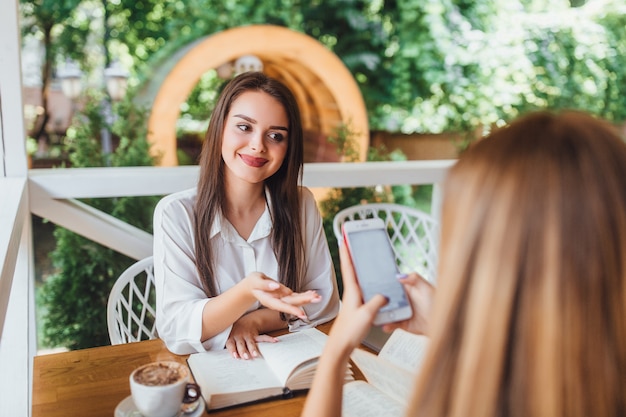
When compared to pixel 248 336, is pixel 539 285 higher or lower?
higher

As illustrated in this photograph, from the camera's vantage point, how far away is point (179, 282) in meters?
1.41

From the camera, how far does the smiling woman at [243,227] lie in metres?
1.40

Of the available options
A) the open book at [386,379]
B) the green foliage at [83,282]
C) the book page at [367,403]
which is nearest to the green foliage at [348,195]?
the green foliage at [83,282]

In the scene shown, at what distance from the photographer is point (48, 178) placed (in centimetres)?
209

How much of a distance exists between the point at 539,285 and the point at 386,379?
24.3 inches

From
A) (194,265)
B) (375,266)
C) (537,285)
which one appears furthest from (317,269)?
(537,285)

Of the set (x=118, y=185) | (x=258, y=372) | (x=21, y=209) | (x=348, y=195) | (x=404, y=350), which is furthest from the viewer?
(x=348, y=195)

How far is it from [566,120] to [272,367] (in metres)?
0.76

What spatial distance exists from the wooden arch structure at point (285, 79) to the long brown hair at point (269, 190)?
5.11 ft

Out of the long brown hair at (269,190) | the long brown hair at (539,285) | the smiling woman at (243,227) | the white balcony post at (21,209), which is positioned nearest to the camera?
the long brown hair at (539,285)

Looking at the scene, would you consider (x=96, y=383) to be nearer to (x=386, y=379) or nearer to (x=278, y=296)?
(x=278, y=296)

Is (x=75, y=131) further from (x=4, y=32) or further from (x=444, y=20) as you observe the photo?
(x=444, y=20)

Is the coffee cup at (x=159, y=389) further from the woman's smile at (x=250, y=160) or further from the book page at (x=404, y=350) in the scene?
the woman's smile at (x=250, y=160)

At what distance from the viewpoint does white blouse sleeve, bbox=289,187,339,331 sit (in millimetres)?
1520
